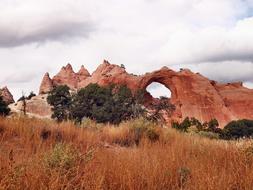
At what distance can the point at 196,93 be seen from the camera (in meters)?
87.5

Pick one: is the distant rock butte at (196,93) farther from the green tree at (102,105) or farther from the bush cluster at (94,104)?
the bush cluster at (94,104)

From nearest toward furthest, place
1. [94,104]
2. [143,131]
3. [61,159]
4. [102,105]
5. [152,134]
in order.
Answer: [61,159] → [152,134] → [143,131] → [94,104] → [102,105]

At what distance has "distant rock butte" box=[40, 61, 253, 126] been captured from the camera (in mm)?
84188

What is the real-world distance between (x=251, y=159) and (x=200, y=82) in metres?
82.7

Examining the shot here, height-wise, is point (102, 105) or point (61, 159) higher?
point (102, 105)

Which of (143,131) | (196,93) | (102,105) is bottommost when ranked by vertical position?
(143,131)

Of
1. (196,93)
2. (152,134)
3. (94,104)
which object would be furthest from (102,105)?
(152,134)

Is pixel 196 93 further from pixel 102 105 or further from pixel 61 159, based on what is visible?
pixel 61 159

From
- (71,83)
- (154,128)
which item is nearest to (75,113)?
(154,128)

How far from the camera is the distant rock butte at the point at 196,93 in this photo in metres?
84.2

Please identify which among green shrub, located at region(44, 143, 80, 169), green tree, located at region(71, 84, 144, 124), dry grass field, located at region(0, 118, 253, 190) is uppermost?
green tree, located at region(71, 84, 144, 124)

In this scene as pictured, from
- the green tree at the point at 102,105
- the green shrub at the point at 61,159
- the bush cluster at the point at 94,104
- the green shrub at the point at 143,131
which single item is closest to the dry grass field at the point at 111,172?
the green shrub at the point at 61,159

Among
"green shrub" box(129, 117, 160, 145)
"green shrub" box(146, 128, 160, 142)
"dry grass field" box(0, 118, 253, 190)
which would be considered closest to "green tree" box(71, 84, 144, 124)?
"green shrub" box(129, 117, 160, 145)

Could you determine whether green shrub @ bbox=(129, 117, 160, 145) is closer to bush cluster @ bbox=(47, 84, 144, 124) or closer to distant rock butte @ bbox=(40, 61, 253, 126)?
bush cluster @ bbox=(47, 84, 144, 124)
